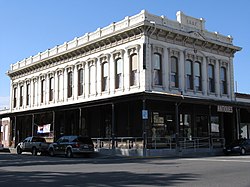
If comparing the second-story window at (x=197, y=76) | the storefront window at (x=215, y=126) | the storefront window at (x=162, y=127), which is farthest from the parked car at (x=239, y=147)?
the second-story window at (x=197, y=76)

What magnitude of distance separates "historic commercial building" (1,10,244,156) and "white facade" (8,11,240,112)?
8 cm

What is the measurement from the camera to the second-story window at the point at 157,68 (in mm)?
28859

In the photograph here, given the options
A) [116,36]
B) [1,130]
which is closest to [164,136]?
[116,36]

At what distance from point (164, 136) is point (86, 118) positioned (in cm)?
848

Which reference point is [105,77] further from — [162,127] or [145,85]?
[162,127]

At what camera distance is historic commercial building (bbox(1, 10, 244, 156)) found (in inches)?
1092

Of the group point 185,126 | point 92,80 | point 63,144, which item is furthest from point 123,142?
point 92,80

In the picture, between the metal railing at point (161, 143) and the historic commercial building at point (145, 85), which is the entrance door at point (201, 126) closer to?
the historic commercial building at point (145, 85)

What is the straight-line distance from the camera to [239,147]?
92.2 feet

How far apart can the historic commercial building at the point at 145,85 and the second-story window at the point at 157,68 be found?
0.08 metres

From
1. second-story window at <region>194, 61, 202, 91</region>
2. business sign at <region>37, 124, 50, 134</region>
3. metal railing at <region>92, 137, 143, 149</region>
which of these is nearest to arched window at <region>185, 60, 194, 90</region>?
second-story window at <region>194, 61, 202, 91</region>

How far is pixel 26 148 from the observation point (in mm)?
31797

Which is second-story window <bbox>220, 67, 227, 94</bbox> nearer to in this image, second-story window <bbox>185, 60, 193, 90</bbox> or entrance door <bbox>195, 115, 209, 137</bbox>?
entrance door <bbox>195, 115, 209, 137</bbox>

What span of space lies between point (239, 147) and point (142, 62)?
1006cm
